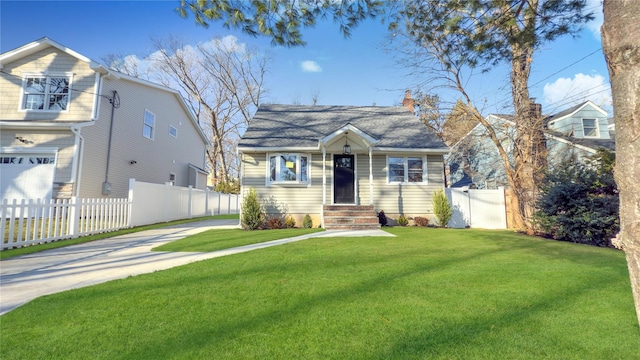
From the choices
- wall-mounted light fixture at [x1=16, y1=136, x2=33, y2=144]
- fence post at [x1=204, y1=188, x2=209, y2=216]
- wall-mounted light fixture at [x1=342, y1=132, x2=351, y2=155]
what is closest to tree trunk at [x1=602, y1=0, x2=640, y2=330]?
wall-mounted light fixture at [x1=342, y1=132, x2=351, y2=155]

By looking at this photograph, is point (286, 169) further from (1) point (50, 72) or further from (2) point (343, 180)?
(1) point (50, 72)

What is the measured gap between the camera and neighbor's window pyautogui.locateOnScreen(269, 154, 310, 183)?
1085cm

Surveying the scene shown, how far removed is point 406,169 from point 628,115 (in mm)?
9797

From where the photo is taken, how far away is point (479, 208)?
38.1 feet

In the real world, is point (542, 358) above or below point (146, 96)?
below

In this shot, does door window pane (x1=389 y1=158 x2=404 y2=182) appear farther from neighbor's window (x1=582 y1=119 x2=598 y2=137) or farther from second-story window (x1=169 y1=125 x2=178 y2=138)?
neighbor's window (x1=582 y1=119 x2=598 y2=137)

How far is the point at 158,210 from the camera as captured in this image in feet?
39.0

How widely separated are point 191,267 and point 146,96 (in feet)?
46.1

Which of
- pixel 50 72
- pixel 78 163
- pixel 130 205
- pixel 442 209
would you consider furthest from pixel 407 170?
pixel 50 72

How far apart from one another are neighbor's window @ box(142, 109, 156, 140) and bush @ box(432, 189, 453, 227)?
1473cm

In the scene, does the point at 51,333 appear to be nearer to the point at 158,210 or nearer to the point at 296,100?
the point at 158,210

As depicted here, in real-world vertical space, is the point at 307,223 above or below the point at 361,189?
below

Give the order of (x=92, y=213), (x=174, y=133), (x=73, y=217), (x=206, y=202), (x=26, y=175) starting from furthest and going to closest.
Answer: (x=174, y=133), (x=206, y=202), (x=26, y=175), (x=92, y=213), (x=73, y=217)

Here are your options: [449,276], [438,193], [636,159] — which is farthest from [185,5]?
[438,193]
